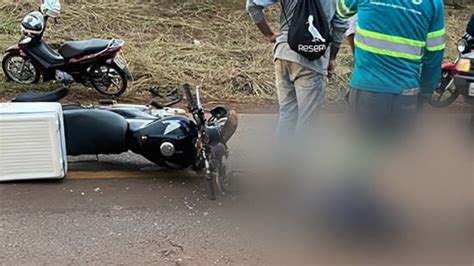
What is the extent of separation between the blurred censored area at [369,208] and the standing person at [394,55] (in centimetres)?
17

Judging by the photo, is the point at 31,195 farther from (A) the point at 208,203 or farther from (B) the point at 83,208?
(A) the point at 208,203

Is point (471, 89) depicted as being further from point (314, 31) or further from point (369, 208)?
point (369, 208)

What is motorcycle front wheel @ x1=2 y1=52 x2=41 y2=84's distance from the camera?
8.14 meters

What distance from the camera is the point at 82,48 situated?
779cm

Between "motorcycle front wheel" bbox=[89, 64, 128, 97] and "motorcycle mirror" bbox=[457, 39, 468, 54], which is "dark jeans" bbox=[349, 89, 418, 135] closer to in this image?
"motorcycle mirror" bbox=[457, 39, 468, 54]

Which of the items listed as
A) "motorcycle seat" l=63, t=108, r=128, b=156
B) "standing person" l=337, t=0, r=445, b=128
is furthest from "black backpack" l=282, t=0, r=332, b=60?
"motorcycle seat" l=63, t=108, r=128, b=156

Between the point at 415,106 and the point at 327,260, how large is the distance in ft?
3.51

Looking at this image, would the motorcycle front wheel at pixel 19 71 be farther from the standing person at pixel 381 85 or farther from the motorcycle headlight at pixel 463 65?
the standing person at pixel 381 85

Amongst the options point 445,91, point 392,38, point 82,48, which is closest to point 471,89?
point 445,91

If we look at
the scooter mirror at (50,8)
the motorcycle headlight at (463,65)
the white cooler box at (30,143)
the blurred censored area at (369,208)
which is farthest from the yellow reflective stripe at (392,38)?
the scooter mirror at (50,8)

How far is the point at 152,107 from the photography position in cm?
548

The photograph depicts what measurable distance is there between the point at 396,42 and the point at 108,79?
4956 mm

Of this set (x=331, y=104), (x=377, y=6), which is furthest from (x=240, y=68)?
(x=377, y=6)

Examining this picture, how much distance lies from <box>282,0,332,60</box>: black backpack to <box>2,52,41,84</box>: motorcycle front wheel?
Result: 4.73 meters
